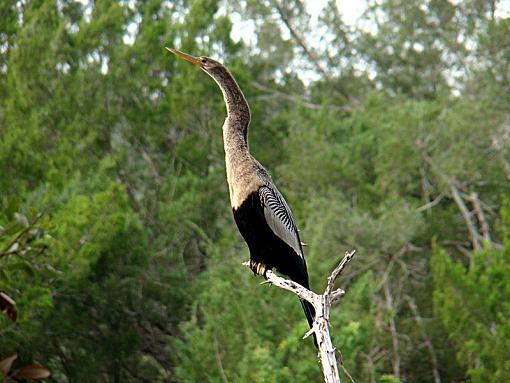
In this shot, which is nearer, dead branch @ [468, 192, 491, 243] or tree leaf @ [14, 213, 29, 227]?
tree leaf @ [14, 213, 29, 227]

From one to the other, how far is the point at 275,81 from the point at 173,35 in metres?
3.39

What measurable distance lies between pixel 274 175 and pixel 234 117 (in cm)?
1405

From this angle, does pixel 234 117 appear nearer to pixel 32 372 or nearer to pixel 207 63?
pixel 207 63

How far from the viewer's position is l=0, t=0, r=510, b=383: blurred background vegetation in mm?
12930

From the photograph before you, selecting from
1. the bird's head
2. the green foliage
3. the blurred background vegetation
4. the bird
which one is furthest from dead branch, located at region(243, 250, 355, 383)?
the green foliage

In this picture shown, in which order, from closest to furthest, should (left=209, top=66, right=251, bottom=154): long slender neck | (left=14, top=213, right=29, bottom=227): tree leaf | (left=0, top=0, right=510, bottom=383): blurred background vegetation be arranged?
Answer: (left=14, top=213, right=29, bottom=227): tree leaf, (left=209, top=66, right=251, bottom=154): long slender neck, (left=0, top=0, right=510, bottom=383): blurred background vegetation

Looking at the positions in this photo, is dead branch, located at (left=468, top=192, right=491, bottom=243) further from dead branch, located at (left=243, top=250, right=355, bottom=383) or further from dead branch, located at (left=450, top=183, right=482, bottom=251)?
dead branch, located at (left=243, top=250, right=355, bottom=383)

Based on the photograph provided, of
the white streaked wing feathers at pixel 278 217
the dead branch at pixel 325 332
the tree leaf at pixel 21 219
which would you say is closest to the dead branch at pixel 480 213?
the white streaked wing feathers at pixel 278 217

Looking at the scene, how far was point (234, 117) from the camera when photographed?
4.97m

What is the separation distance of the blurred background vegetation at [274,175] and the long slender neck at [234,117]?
541cm

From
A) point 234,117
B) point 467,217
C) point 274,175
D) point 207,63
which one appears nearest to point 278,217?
point 234,117

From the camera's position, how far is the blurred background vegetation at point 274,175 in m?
12.9

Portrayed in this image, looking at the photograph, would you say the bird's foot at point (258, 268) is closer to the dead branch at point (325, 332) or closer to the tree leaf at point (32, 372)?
the dead branch at point (325, 332)

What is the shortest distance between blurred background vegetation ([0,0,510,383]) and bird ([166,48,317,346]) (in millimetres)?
5178
